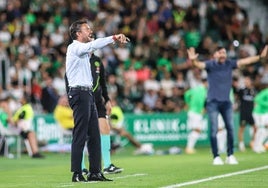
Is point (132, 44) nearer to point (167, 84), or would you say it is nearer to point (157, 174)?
point (167, 84)

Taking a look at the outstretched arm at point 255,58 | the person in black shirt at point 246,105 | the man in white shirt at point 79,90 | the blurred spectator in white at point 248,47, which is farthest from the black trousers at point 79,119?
the blurred spectator in white at point 248,47

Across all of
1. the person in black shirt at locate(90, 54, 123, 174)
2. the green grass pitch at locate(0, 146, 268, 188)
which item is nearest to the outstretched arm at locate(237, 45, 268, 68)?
the green grass pitch at locate(0, 146, 268, 188)

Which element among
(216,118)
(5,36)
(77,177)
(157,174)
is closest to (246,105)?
(5,36)

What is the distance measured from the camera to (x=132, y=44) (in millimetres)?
34750

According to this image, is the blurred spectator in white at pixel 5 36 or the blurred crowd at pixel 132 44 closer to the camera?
the blurred crowd at pixel 132 44

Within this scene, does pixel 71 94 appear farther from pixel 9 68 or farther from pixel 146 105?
pixel 146 105

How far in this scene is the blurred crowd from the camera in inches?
1184

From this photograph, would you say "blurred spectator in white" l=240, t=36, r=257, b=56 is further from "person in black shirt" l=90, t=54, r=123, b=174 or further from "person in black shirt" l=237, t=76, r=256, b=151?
"person in black shirt" l=90, t=54, r=123, b=174

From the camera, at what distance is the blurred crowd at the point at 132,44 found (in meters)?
30.1

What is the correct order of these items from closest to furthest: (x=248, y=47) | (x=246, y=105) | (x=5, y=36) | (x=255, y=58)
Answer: (x=255, y=58) < (x=246, y=105) < (x=5, y=36) < (x=248, y=47)

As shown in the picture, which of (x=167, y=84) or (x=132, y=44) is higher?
(x=132, y=44)

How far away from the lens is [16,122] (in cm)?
2597

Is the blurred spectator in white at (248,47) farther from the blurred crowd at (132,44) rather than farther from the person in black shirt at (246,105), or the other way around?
the person in black shirt at (246,105)

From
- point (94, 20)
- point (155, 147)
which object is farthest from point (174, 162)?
point (94, 20)
